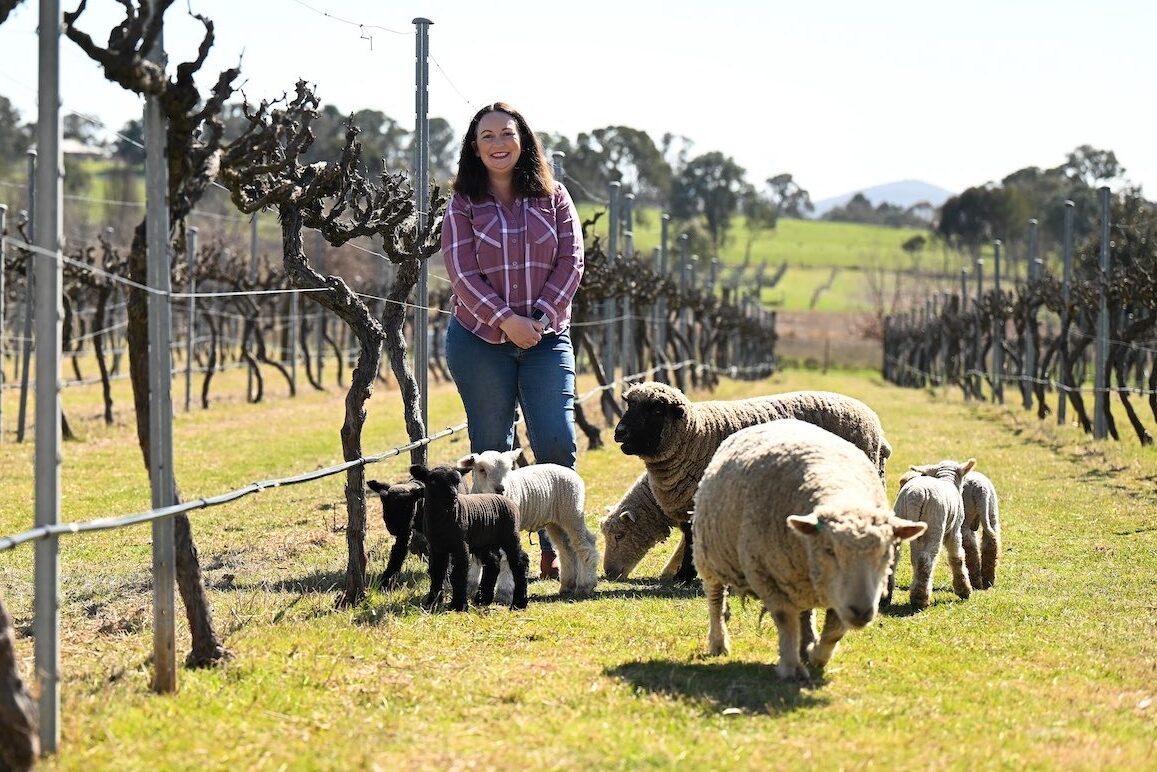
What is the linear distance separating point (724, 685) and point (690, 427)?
9.01 feet

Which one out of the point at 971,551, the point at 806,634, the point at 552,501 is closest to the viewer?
the point at 806,634

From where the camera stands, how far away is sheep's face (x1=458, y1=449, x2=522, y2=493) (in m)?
7.13

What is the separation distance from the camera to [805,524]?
202 inches

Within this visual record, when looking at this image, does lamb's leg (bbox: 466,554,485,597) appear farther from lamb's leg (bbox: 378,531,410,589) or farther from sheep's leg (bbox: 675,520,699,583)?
sheep's leg (bbox: 675,520,699,583)

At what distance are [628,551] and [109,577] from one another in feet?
10.1

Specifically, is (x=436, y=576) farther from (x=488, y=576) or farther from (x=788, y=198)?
(x=788, y=198)

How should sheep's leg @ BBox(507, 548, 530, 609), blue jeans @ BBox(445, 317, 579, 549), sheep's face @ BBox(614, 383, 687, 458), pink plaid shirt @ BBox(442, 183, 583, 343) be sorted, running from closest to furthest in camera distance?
sheep's leg @ BBox(507, 548, 530, 609) → pink plaid shirt @ BBox(442, 183, 583, 343) → blue jeans @ BBox(445, 317, 579, 549) → sheep's face @ BBox(614, 383, 687, 458)

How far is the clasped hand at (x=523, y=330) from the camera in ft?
23.8

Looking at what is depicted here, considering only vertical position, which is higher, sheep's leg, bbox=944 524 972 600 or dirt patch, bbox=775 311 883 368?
dirt patch, bbox=775 311 883 368

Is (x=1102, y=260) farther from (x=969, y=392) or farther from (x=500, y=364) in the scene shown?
(x=969, y=392)

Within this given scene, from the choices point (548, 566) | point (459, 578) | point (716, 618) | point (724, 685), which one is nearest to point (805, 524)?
point (724, 685)

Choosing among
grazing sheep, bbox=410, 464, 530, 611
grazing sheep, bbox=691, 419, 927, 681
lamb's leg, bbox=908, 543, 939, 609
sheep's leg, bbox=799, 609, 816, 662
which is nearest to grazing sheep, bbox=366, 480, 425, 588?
grazing sheep, bbox=410, 464, 530, 611

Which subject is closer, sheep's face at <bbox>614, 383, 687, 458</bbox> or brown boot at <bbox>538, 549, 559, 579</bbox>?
sheep's face at <bbox>614, 383, 687, 458</bbox>

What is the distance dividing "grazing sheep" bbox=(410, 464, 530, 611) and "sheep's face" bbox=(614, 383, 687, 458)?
1087 millimetres
